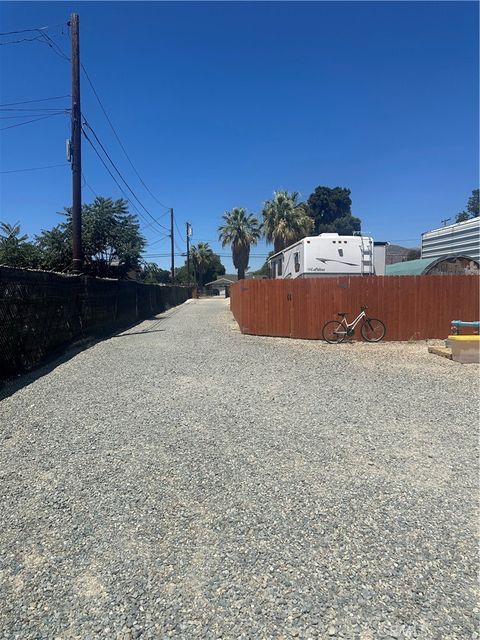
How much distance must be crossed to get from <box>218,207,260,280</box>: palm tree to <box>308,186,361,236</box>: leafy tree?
3580cm

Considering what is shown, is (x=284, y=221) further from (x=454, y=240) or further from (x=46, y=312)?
(x=46, y=312)

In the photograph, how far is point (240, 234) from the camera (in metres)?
47.2

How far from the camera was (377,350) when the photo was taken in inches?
420

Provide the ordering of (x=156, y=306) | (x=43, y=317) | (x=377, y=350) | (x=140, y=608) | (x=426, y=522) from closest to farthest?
(x=140, y=608) → (x=426, y=522) → (x=43, y=317) → (x=377, y=350) → (x=156, y=306)

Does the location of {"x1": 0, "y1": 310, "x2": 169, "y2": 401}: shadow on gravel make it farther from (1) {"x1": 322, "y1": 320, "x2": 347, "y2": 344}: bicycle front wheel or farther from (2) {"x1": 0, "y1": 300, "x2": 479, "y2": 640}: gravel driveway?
(1) {"x1": 322, "y1": 320, "x2": 347, "y2": 344}: bicycle front wheel

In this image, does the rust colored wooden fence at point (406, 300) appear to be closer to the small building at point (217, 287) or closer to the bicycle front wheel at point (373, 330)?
the bicycle front wheel at point (373, 330)

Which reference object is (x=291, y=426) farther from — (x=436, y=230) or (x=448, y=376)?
(x=436, y=230)

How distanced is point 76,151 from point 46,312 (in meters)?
7.37

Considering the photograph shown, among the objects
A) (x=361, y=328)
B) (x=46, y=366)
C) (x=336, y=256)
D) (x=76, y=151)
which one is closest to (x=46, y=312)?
(x=46, y=366)

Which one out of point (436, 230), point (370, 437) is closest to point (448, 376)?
point (370, 437)

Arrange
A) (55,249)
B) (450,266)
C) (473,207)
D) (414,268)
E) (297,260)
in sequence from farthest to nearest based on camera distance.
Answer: (473,207) → (55,249) → (414,268) → (297,260) → (450,266)

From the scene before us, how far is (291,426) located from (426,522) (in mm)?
2138

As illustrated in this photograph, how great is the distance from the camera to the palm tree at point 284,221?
122ft

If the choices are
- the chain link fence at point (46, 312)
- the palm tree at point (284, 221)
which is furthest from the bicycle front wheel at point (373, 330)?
the palm tree at point (284, 221)
